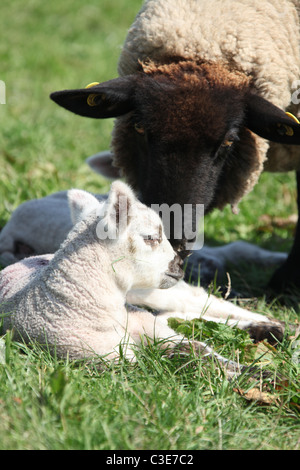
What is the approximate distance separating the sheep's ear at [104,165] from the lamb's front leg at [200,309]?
153 cm

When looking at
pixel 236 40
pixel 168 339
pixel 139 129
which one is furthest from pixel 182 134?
pixel 168 339

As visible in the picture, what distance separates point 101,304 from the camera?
276 cm

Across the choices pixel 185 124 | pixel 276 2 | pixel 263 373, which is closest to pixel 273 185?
pixel 276 2

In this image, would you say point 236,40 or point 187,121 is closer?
point 187,121

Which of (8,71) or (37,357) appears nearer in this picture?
(37,357)

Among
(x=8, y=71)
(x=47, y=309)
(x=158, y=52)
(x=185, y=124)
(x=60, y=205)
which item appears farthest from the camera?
(x=8, y=71)

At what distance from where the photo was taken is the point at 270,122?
141 inches

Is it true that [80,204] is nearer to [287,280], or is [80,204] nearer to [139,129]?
[139,129]

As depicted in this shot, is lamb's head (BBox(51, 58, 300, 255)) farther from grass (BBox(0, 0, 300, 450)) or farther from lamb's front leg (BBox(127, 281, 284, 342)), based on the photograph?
grass (BBox(0, 0, 300, 450))

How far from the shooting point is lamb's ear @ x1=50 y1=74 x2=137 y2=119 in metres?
3.60

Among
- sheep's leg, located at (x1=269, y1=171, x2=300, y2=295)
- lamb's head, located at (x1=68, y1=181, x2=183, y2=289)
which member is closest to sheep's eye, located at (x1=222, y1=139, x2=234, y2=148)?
lamb's head, located at (x1=68, y1=181, x2=183, y2=289)

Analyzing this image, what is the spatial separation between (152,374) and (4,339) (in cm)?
69

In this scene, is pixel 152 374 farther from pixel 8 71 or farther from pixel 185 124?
pixel 8 71

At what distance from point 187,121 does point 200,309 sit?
3.38 feet
